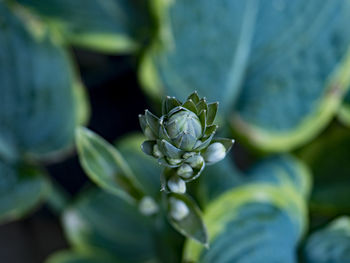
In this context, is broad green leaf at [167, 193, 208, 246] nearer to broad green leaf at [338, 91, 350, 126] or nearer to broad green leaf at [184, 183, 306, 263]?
broad green leaf at [184, 183, 306, 263]

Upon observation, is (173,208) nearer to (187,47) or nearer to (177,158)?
(177,158)

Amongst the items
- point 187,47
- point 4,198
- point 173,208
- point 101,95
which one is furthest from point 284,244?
point 101,95

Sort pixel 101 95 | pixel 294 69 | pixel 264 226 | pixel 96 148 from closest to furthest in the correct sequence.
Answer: pixel 96 148
pixel 264 226
pixel 294 69
pixel 101 95

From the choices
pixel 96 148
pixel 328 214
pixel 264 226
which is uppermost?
pixel 96 148

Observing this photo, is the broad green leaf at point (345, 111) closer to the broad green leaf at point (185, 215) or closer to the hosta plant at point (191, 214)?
the hosta plant at point (191, 214)

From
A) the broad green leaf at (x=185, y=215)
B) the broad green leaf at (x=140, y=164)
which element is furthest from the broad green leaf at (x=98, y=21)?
the broad green leaf at (x=185, y=215)

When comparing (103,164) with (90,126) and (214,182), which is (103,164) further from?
(90,126)
